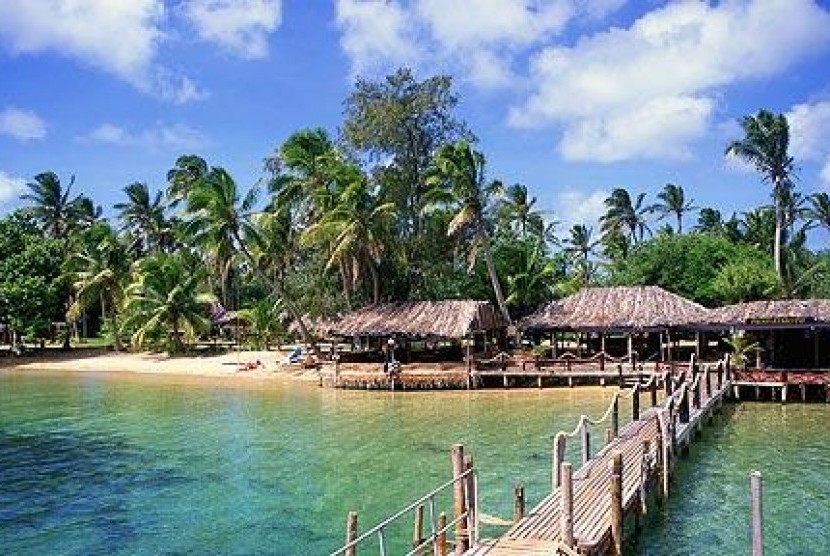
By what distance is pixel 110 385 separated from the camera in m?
40.3

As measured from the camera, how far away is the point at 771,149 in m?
46.6

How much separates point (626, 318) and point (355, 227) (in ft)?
41.0

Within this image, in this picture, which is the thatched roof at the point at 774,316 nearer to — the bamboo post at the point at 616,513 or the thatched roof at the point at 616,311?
the thatched roof at the point at 616,311

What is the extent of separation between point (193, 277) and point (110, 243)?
6861 mm

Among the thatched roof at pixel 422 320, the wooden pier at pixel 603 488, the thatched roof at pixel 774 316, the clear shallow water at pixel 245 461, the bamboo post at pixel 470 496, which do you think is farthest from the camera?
the thatched roof at pixel 422 320

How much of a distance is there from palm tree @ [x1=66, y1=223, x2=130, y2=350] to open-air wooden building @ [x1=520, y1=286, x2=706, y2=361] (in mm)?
27607

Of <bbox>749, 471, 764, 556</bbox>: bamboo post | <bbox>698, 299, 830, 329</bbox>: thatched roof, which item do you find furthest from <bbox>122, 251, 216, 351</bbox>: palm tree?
<bbox>749, 471, 764, 556</bbox>: bamboo post

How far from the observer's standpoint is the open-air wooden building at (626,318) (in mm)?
33688

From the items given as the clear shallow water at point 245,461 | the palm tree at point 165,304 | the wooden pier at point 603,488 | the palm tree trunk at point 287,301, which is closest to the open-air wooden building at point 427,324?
the clear shallow water at point 245,461

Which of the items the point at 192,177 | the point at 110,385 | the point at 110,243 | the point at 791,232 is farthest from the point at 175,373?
the point at 791,232

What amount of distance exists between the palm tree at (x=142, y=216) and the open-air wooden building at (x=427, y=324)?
26.5m

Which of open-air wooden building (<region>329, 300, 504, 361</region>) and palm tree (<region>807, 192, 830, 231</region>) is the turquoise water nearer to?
open-air wooden building (<region>329, 300, 504, 361</region>)

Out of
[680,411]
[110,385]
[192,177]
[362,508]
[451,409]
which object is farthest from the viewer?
[192,177]

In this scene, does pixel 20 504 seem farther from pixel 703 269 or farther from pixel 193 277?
pixel 703 269
